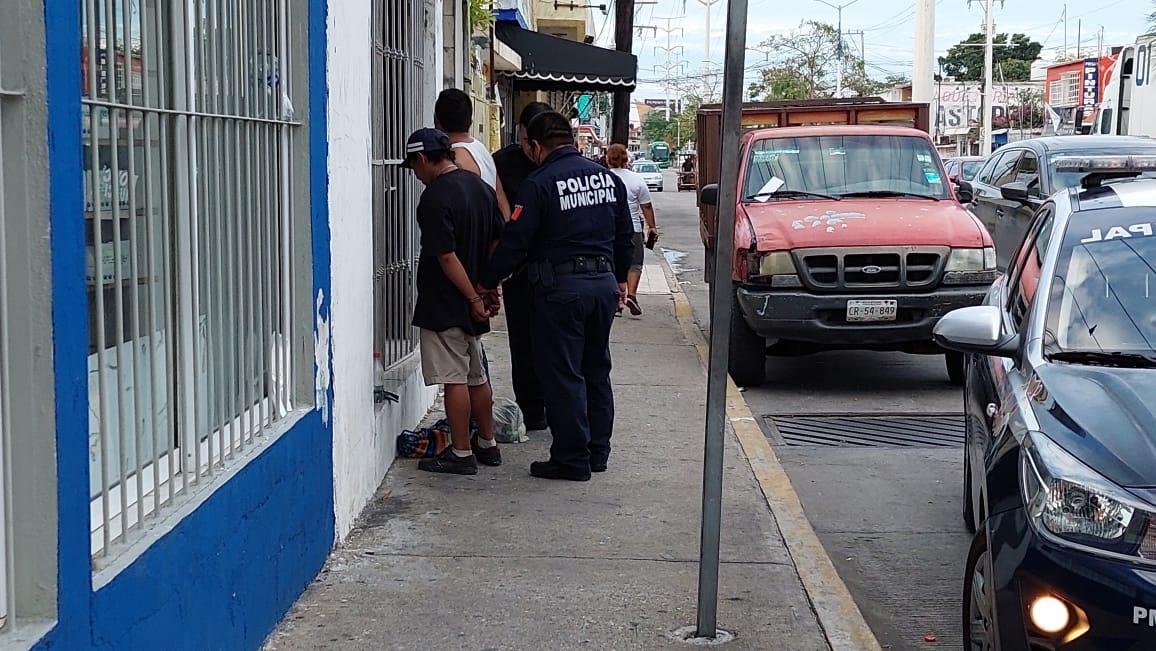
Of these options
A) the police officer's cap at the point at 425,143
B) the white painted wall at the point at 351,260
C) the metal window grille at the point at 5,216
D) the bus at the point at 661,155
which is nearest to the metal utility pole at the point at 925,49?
the police officer's cap at the point at 425,143

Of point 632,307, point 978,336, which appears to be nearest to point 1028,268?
point 978,336

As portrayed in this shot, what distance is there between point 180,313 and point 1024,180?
505 inches

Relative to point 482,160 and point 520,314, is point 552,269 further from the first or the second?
point 520,314

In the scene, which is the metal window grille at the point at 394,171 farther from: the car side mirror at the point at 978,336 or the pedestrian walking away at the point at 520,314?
the car side mirror at the point at 978,336

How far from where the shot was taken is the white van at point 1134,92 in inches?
805

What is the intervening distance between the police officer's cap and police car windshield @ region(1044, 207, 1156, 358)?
295cm

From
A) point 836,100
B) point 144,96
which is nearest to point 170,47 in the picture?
point 144,96

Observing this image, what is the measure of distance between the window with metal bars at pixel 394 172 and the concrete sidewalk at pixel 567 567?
80 cm

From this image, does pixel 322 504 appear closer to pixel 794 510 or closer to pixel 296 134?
pixel 296 134

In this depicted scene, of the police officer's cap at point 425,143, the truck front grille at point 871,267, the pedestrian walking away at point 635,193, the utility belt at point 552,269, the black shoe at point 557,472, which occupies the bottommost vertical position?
the black shoe at point 557,472

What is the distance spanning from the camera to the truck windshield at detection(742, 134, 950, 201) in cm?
1085

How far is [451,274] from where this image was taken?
21.5 ft

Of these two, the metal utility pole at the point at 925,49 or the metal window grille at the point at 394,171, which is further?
the metal utility pole at the point at 925,49

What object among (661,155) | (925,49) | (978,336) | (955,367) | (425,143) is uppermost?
(925,49)
